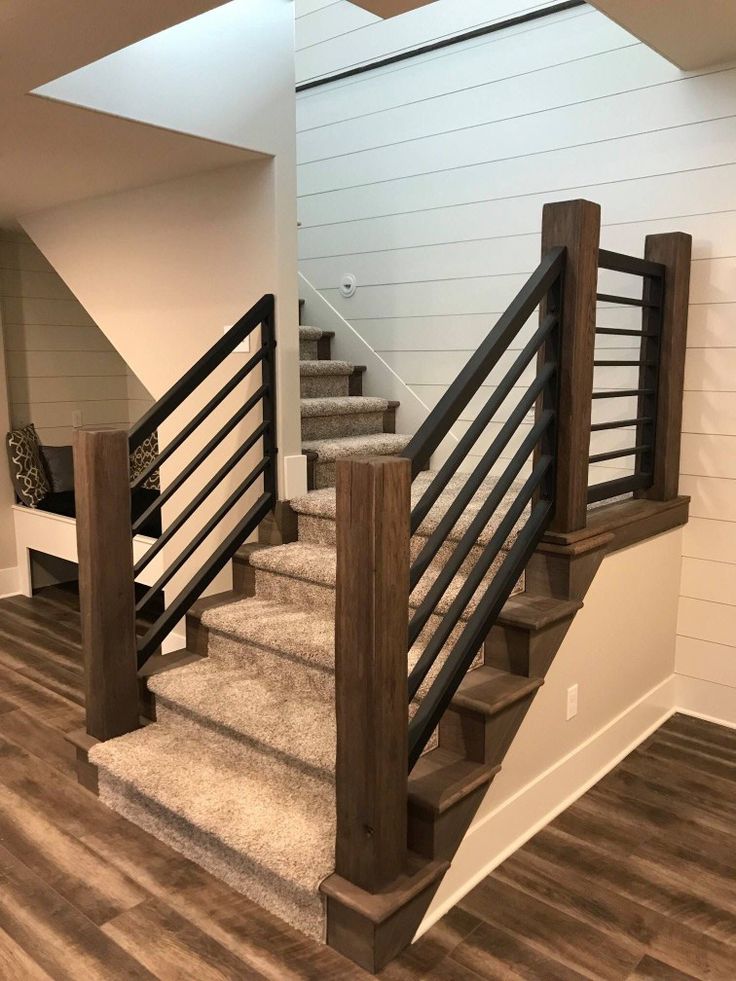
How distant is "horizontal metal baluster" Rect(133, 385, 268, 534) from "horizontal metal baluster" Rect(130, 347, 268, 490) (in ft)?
0.27

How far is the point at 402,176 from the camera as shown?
3.96 metres

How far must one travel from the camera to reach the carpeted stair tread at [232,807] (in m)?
2.05

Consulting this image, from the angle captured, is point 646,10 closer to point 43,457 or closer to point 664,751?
point 664,751

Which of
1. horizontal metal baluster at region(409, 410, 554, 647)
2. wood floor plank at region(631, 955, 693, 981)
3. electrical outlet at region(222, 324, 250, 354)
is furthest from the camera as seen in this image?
electrical outlet at region(222, 324, 250, 354)

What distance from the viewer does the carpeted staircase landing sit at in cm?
212

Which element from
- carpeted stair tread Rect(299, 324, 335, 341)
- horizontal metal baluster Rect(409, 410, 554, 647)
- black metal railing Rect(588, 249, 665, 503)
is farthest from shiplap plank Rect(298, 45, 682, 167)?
horizontal metal baluster Rect(409, 410, 554, 647)

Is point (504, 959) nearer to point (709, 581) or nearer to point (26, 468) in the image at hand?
point (709, 581)

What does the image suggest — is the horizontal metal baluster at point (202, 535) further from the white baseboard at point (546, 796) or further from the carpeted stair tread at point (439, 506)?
the white baseboard at point (546, 796)

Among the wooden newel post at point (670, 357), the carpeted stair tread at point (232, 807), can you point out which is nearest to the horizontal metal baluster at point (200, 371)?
the carpeted stair tread at point (232, 807)

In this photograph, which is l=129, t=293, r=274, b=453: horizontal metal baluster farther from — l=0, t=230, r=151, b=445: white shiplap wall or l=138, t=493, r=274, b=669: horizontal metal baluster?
l=0, t=230, r=151, b=445: white shiplap wall

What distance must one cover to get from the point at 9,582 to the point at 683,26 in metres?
4.49

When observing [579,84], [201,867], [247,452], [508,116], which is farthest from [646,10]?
[201,867]

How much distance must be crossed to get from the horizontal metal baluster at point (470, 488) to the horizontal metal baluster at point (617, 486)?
0.52 m

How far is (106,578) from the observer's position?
2.60 metres
